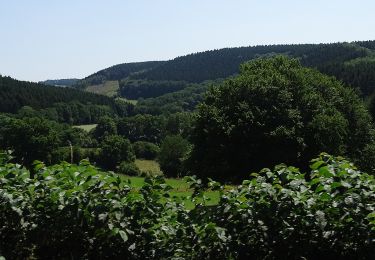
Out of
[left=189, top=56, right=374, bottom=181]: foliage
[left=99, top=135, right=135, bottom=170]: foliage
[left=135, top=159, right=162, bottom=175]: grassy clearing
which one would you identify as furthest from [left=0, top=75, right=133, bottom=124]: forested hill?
Answer: [left=189, top=56, right=374, bottom=181]: foliage

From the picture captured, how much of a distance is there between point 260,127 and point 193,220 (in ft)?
90.6

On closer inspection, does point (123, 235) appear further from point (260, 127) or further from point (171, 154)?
point (171, 154)

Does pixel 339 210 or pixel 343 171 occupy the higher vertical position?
pixel 343 171

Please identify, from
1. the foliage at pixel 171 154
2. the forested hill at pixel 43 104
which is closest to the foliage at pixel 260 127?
the foliage at pixel 171 154

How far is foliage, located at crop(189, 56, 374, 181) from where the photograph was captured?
32.0m

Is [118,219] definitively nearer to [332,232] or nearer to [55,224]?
[55,224]

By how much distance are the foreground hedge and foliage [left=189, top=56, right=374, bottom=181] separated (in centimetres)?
2656

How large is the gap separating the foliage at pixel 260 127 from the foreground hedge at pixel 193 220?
87.1 ft

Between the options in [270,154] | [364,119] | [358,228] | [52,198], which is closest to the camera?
[358,228]

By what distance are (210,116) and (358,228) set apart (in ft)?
94.0

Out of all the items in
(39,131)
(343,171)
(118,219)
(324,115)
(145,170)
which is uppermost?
(343,171)

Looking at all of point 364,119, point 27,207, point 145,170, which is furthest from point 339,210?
point 145,170

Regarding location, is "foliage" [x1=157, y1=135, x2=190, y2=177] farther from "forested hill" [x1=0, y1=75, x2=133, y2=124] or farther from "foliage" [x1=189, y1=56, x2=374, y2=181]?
"forested hill" [x1=0, y1=75, x2=133, y2=124]

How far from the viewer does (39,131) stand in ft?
267
